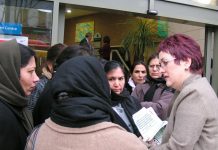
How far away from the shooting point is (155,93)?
153 inches

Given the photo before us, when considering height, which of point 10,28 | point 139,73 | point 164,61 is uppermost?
point 10,28

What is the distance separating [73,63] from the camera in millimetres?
1545

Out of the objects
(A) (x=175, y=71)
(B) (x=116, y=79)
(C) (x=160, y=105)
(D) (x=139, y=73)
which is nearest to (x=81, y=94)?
(A) (x=175, y=71)

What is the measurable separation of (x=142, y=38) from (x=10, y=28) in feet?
13.6

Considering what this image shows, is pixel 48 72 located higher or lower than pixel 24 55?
lower

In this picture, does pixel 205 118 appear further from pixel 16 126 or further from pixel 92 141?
pixel 16 126

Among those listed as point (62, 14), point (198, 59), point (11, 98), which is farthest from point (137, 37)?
point (11, 98)

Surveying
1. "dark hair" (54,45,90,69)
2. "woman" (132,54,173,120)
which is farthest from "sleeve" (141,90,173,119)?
"dark hair" (54,45,90,69)

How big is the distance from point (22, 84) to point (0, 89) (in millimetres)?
263

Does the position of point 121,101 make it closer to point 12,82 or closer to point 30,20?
point 12,82

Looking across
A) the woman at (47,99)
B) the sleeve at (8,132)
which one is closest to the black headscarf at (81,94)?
the sleeve at (8,132)

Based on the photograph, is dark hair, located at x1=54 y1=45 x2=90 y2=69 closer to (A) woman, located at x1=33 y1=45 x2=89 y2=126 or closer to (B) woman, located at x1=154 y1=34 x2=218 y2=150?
(A) woman, located at x1=33 y1=45 x2=89 y2=126

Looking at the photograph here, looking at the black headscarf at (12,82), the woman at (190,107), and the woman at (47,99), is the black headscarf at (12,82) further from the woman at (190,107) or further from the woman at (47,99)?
the woman at (190,107)

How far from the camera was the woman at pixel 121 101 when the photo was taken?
9.31 ft
